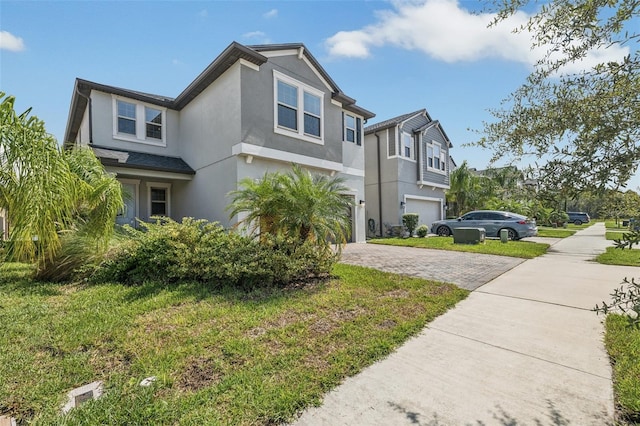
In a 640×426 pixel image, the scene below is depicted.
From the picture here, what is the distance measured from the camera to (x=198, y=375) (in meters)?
2.95

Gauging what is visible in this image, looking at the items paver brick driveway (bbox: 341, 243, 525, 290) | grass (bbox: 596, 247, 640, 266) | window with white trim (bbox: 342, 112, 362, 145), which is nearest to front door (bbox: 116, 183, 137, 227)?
paver brick driveway (bbox: 341, 243, 525, 290)

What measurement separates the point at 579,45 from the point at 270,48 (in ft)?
34.6

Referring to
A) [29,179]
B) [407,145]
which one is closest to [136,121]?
[29,179]

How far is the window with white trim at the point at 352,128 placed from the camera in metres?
15.0

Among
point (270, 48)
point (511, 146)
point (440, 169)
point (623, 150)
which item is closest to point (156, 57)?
point (270, 48)

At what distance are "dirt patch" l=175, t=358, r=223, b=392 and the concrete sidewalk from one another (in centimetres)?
103

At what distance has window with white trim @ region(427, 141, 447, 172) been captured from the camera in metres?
20.3

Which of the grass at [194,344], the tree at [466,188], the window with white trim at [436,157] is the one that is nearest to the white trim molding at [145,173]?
the grass at [194,344]

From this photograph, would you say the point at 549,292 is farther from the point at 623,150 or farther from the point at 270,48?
the point at 270,48

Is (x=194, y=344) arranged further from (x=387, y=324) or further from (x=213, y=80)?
(x=213, y=80)

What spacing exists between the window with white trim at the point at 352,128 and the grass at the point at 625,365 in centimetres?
1242

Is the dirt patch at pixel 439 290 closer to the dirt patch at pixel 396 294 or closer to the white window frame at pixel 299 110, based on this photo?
the dirt patch at pixel 396 294

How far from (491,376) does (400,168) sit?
15.8 meters

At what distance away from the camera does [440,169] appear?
2139 centimetres
